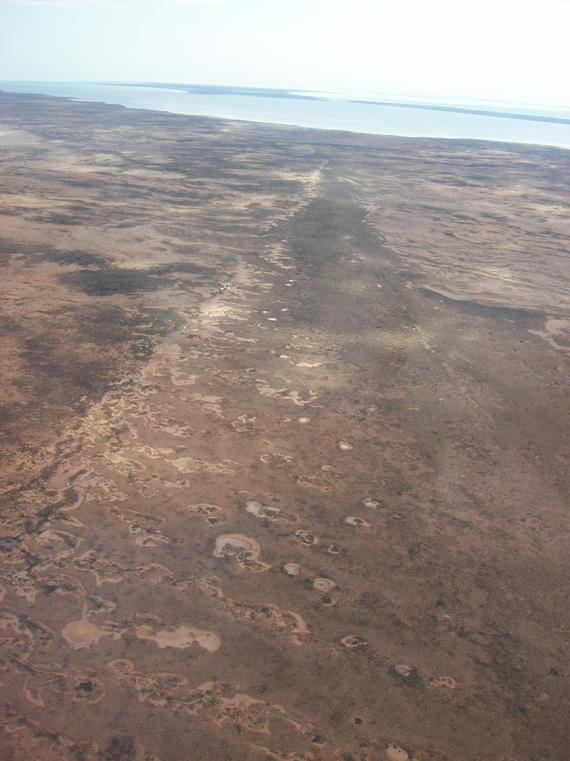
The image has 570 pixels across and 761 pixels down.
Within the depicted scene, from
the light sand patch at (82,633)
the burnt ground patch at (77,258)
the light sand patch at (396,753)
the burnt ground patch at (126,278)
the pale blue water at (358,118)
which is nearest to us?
the light sand patch at (396,753)

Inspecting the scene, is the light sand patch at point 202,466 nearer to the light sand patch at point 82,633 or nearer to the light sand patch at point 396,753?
the light sand patch at point 82,633

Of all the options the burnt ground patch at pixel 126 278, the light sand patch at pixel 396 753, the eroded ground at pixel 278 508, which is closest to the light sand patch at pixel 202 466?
the eroded ground at pixel 278 508

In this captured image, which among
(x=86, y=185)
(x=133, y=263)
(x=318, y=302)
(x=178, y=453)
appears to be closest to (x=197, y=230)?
(x=133, y=263)

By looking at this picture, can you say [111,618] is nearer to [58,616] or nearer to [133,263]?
[58,616]

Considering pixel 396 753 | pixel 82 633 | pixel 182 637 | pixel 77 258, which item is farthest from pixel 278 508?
pixel 77 258

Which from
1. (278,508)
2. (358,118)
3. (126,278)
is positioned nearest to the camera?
(278,508)

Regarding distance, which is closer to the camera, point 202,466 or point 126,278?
point 202,466

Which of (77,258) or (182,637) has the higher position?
(77,258)

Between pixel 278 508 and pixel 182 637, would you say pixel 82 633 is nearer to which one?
pixel 182 637

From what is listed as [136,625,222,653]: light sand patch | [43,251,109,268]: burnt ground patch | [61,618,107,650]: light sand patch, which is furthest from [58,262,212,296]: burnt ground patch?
[136,625,222,653]: light sand patch
